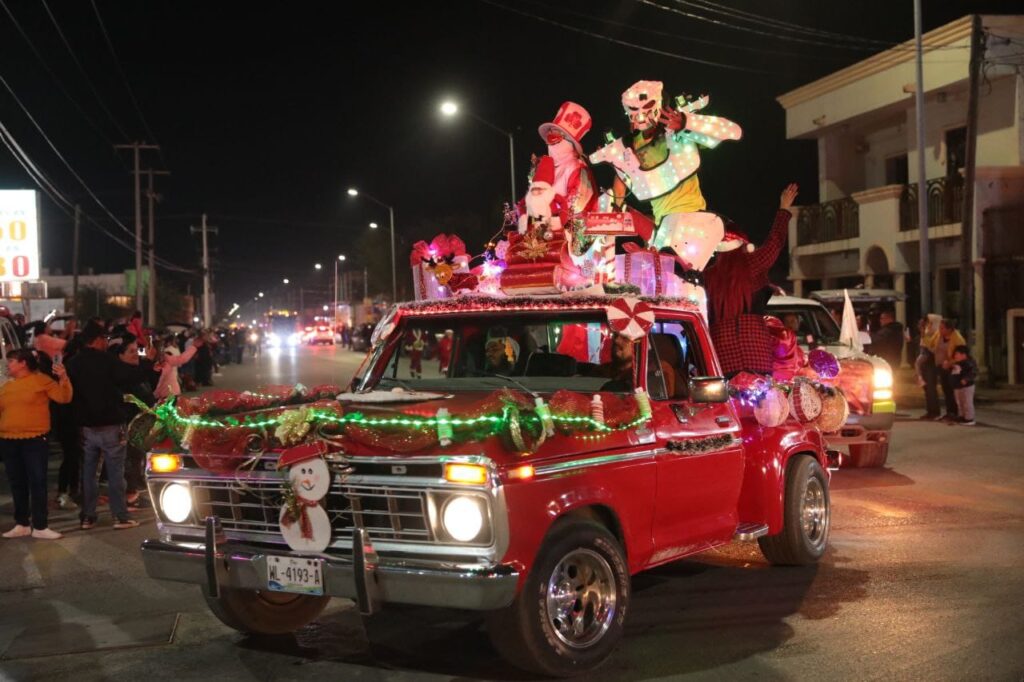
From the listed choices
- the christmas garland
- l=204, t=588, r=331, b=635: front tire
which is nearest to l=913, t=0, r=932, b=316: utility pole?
the christmas garland

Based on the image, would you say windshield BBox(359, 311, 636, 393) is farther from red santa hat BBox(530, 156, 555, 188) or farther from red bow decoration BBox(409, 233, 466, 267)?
red santa hat BBox(530, 156, 555, 188)

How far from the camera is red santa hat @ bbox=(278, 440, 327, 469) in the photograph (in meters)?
5.19

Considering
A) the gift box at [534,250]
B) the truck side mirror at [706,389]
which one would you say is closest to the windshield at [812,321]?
the gift box at [534,250]

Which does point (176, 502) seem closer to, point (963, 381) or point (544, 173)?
point (544, 173)

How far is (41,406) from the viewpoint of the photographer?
932cm

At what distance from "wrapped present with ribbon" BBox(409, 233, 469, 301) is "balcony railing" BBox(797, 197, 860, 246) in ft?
83.2

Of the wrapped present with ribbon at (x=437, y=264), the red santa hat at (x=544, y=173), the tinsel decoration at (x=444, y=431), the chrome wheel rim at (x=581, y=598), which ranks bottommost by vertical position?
the chrome wheel rim at (x=581, y=598)

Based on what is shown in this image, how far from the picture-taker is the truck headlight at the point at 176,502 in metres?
5.78

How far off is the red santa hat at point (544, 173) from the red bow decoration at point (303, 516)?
3.84 m

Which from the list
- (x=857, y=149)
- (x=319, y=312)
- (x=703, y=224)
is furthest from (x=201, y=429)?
(x=319, y=312)

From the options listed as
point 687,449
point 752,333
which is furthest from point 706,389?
point 752,333

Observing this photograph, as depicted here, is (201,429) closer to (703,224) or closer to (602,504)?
(602,504)

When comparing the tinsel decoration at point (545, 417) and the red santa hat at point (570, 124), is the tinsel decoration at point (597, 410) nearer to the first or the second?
the tinsel decoration at point (545, 417)

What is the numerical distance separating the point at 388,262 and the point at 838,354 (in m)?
56.4
